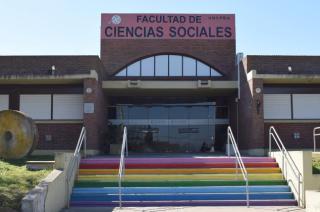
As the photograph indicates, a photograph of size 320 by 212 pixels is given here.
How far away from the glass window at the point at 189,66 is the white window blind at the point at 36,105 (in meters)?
8.77

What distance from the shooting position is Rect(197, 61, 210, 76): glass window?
2763cm

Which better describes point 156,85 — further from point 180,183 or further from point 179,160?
point 180,183

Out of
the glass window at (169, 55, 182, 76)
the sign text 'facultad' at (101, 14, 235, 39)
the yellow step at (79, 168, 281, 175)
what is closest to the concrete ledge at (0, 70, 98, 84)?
the yellow step at (79, 168, 281, 175)

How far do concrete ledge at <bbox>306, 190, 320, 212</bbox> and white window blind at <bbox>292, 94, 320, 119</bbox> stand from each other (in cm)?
967

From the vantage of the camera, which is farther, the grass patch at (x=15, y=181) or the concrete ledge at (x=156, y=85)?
the concrete ledge at (x=156, y=85)

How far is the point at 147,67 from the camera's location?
2764cm

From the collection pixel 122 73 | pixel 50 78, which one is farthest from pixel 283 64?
pixel 122 73

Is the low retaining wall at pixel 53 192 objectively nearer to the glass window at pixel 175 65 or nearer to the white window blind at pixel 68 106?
the white window blind at pixel 68 106

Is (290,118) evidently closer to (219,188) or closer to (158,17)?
(219,188)

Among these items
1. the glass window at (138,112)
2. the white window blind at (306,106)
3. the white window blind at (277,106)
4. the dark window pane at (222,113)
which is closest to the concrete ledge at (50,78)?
the glass window at (138,112)

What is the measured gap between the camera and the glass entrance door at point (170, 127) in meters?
26.0

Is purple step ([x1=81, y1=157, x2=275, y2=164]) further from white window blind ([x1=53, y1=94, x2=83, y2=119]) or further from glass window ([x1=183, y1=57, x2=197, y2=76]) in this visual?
glass window ([x1=183, y1=57, x2=197, y2=76])

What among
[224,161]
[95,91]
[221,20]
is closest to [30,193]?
[224,161]

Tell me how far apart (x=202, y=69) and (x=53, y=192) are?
55.7ft
